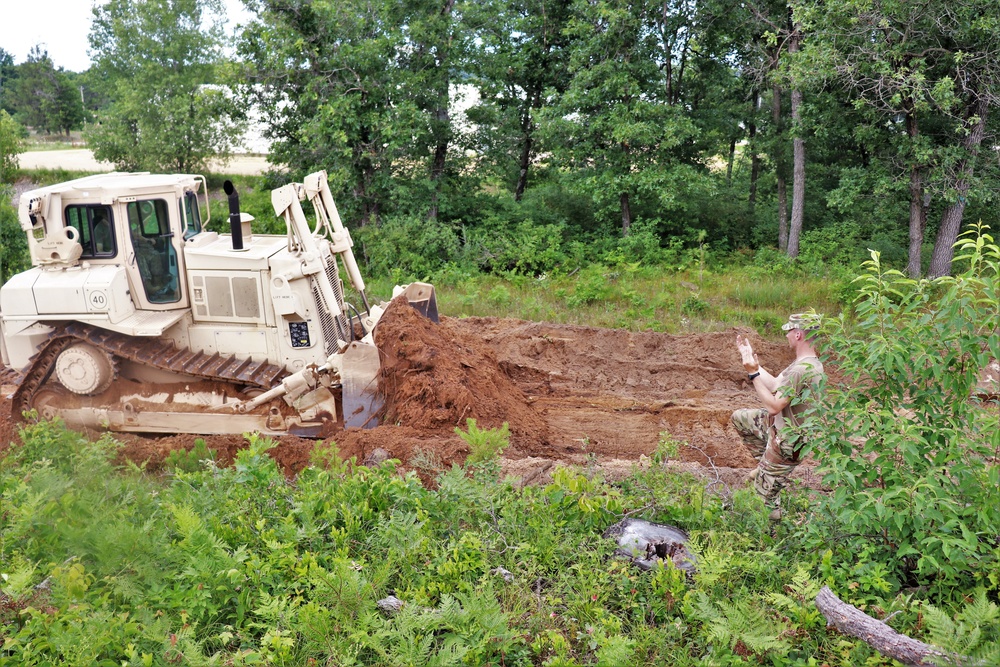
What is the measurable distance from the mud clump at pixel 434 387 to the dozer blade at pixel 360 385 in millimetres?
124

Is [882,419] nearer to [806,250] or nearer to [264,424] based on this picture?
[264,424]

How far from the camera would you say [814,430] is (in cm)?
463

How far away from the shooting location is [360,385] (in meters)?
8.52

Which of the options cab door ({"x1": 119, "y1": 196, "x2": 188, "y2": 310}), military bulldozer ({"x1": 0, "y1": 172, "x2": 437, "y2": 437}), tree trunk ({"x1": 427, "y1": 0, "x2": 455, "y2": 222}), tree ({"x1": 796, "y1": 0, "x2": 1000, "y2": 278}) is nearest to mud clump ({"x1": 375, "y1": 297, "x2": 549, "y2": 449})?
military bulldozer ({"x1": 0, "y1": 172, "x2": 437, "y2": 437})

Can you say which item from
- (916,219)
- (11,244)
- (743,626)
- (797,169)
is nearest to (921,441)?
(743,626)

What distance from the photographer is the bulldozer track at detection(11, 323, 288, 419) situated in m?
8.70

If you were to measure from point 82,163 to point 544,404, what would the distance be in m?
24.3

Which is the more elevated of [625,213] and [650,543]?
[625,213]

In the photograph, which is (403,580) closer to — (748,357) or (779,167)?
(748,357)

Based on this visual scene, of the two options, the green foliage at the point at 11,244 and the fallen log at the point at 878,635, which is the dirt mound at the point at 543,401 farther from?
the green foliage at the point at 11,244

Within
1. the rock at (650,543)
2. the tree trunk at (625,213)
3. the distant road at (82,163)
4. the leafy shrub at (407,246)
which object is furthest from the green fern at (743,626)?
the distant road at (82,163)

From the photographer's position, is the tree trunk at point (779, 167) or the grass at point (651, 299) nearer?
the grass at point (651, 299)

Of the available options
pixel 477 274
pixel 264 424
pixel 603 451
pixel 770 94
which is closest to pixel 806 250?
pixel 770 94

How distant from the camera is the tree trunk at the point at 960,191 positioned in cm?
1288
